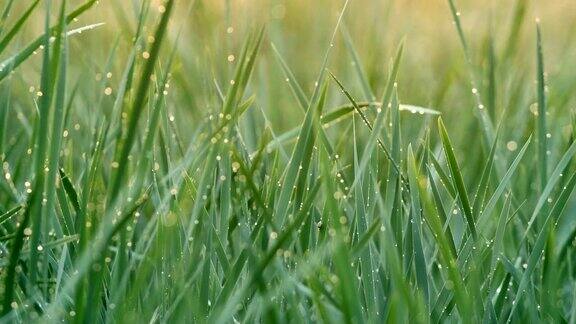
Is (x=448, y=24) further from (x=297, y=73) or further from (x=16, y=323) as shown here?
(x=16, y=323)

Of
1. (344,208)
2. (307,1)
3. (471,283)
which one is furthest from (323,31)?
(471,283)

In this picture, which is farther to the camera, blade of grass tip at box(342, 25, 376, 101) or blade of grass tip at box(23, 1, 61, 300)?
blade of grass tip at box(342, 25, 376, 101)

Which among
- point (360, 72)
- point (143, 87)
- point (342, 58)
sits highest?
point (143, 87)

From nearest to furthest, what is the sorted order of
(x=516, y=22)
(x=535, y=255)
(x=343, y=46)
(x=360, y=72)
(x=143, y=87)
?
(x=143, y=87) → (x=535, y=255) → (x=360, y=72) → (x=516, y=22) → (x=343, y=46)

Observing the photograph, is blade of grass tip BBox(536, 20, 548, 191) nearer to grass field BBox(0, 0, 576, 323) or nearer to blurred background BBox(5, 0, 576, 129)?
grass field BBox(0, 0, 576, 323)

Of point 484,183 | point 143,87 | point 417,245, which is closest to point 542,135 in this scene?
point 484,183

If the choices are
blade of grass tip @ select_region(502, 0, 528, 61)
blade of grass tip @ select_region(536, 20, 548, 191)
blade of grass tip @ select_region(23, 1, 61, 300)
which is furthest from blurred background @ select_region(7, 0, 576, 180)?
blade of grass tip @ select_region(23, 1, 61, 300)

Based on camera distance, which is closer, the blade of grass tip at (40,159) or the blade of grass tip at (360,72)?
the blade of grass tip at (40,159)

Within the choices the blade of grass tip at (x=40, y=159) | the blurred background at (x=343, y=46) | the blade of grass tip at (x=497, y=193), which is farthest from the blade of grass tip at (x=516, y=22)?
the blade of grass tip at (x=40, y=159)

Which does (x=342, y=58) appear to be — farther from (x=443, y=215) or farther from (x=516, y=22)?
(x=443, y=215)

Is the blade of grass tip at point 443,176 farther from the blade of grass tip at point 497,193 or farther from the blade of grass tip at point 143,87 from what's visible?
the blade of grass tip at point 143,87

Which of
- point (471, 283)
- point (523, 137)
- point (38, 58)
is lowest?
point (523, 137)
